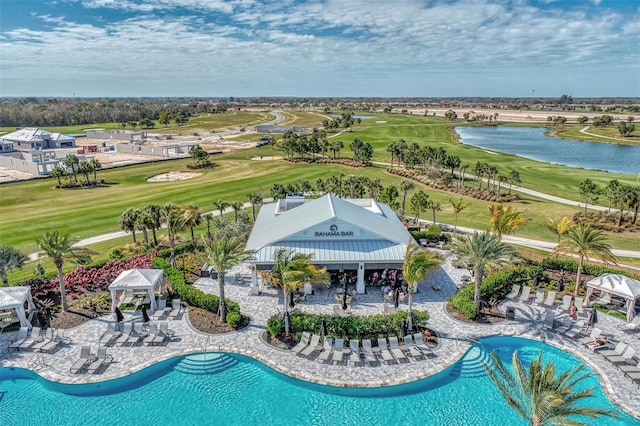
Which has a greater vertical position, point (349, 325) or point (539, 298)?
point (349, 325)


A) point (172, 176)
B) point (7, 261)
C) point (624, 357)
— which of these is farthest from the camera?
point (172, 176)

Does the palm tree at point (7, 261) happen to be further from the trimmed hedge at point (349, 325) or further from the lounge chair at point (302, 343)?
the lounge chair at point (302, 343)

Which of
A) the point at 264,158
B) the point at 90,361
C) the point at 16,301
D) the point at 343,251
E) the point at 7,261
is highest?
the point at 343,251

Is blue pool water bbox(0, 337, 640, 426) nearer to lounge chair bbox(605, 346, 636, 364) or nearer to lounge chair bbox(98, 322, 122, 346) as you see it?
lounge chair bbox(605, 346, 636, 364)

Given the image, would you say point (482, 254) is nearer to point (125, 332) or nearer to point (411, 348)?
point (411, 348)

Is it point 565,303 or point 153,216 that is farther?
point 153,216

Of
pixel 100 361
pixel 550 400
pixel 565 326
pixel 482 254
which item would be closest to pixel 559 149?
pixel 565 326

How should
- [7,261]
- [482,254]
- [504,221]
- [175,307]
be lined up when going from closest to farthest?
[482,254]
[175,307]
[7,261]
[504,221]
